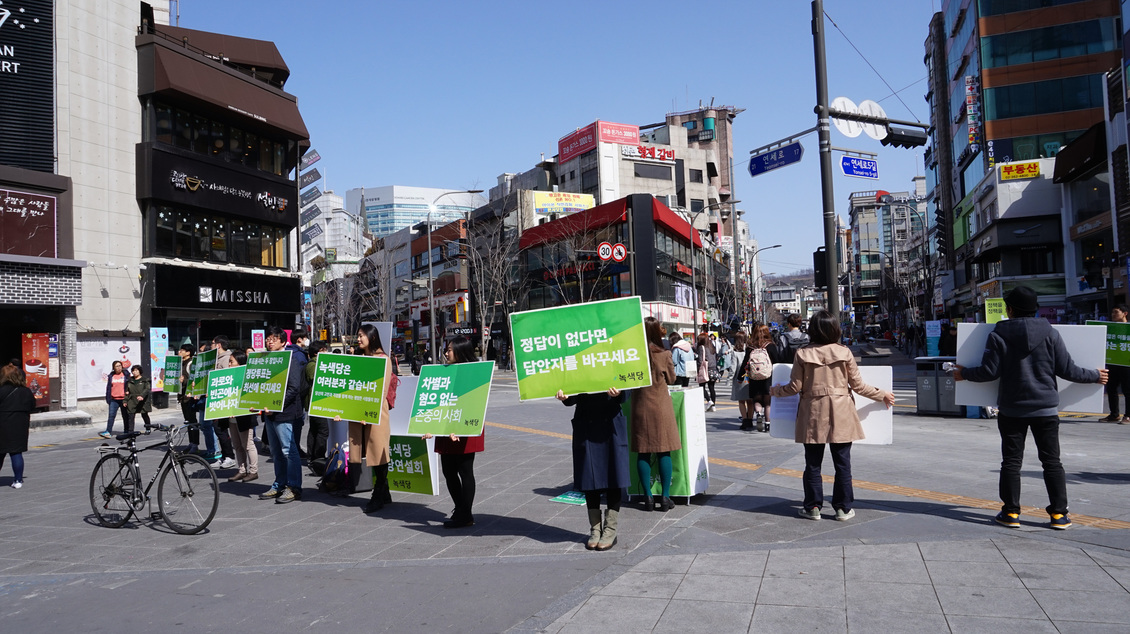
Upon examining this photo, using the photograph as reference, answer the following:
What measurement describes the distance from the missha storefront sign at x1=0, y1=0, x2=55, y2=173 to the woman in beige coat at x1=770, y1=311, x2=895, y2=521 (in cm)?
2414

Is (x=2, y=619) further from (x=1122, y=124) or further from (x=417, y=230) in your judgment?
(x=417, y=230)

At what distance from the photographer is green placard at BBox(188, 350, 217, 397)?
1063 centimetres

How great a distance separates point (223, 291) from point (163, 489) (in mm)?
23380

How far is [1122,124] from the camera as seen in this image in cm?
2570

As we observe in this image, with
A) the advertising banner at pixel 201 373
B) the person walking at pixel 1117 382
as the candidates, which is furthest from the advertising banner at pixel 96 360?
the person walking at pixel 1117 382

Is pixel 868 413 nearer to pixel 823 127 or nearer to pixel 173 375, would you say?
pixel 823 127

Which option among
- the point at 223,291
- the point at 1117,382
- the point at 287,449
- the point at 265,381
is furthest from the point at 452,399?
the point at 223,291

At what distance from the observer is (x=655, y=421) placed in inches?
264

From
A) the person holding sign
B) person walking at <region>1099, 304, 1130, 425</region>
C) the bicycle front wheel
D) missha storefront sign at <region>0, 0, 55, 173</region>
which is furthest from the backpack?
missha storefront sign at <region>0, 0, 55, 173</region>

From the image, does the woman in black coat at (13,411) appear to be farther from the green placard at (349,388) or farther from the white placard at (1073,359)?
the white placard at (1073,359)

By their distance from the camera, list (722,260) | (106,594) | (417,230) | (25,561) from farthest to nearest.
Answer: (722,260), (417,230), (25,561), (106,594)

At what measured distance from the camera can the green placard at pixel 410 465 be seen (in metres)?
7.52

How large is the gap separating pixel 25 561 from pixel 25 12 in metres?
22.7

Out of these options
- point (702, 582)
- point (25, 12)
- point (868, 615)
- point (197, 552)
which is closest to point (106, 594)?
point (197, 552)
